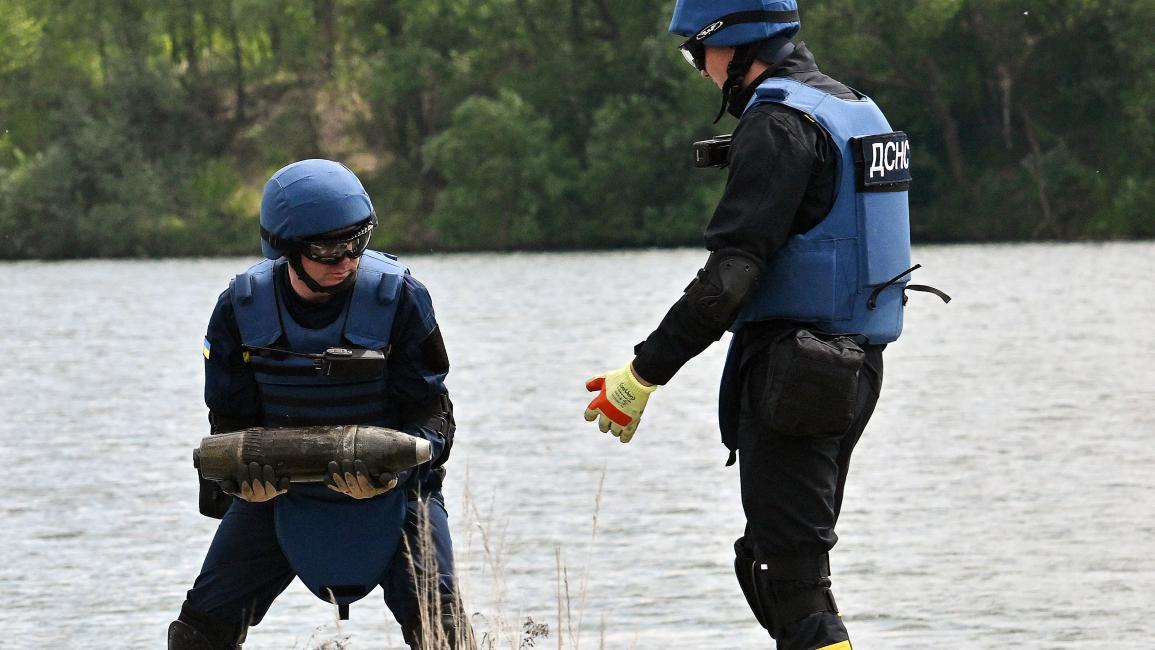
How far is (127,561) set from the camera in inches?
395

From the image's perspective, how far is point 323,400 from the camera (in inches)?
189

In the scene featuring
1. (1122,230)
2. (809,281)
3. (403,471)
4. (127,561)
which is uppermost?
(809,281)

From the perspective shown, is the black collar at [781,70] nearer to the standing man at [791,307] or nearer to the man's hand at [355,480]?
the standing man at [791,307]

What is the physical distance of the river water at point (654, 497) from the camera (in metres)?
8.07

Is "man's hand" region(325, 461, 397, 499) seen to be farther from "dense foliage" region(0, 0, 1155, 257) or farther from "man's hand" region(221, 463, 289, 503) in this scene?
"dense foliage" region(0, 0, 1155, 257)

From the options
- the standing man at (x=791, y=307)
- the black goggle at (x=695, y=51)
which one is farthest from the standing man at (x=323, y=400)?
the black goggle at (x=695, y=51)

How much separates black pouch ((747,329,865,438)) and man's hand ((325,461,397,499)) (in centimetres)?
89

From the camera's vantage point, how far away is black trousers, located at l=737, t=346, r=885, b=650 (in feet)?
15.5

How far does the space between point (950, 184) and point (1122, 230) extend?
6282 millimetres

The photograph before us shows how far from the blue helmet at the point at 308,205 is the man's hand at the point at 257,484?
0.51m

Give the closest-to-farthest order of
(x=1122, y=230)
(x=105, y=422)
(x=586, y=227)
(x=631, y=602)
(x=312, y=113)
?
1. (x=631, y=602)
2. (x=105, y=422)
3. (x=1122, y=230)
4. (x=586, y=227)
5. (x=312, y=113)

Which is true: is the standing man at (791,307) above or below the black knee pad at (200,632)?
above

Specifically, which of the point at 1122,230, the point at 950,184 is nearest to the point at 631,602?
the point at 1122,230

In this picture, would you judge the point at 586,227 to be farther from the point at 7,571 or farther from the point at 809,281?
the point at 809,281
